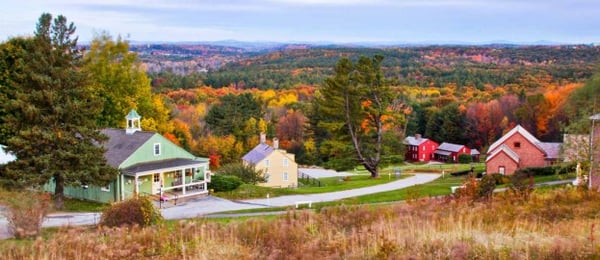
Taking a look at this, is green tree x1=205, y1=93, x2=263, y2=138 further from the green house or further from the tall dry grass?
the tall dry grass

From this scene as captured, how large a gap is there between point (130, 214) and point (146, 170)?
13123 mm

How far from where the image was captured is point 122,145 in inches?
1169

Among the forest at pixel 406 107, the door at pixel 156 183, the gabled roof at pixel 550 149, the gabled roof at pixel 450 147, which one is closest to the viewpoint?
the door at pixel 156 183

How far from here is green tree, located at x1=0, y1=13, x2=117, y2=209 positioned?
24.7m

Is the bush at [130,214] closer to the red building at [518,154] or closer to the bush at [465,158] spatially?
the red building at [518,154]

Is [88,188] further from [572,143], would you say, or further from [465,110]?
[465,110]

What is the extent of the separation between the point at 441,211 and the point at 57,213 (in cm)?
1868

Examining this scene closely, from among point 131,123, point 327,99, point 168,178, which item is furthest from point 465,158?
point 131,123

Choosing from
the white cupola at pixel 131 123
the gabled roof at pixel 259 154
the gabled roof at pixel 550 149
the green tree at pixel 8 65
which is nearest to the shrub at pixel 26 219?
the white cupola at pixel 131 123

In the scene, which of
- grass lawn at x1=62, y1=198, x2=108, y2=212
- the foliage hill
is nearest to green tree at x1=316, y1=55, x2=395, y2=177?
grass lawn at x1=62, y1=198, x2=108, y2=212

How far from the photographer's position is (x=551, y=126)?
73875 millimetres

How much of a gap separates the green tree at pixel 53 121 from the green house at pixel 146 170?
5.65 feet

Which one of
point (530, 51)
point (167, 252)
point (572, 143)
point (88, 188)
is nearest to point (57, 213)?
point (88, 188)

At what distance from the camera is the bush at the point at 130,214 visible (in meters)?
14.6
